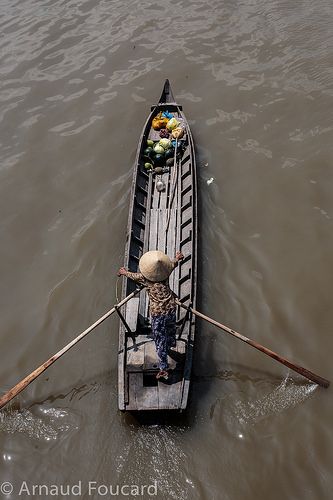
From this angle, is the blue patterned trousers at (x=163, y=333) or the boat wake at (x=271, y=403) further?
the boat wake at (x=271, y=403)

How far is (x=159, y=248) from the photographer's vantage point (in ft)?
29.7

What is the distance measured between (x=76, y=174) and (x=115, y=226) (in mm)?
2390

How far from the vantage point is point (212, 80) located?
44.7ft

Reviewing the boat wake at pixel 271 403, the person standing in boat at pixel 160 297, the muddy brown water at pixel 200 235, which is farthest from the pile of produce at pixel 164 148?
the boat wake at pixel 271 403

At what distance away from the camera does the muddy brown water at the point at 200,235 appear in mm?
6344

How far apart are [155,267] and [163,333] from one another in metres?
1.14

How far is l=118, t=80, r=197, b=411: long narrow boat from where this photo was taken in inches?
258

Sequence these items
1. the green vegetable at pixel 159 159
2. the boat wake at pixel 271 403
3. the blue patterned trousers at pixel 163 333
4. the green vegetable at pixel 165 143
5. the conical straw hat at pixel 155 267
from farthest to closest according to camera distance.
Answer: the green vegetable at pixel 165 143, the green vegetable at pixel 159 159, the boat wake at pixel 271 403, the blue patterned trousers at pixel 163 333, the conical straw hat at pixel 155 267

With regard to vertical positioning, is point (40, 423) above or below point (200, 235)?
below

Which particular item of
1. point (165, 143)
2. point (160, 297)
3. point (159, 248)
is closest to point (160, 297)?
Result: point (160, 297)

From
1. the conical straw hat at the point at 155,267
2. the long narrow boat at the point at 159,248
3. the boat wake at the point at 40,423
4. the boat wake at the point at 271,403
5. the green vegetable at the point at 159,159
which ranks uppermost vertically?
the conical straw hat at the point at 155,267

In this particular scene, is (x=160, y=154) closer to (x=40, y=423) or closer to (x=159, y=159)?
(x=159, y=159)

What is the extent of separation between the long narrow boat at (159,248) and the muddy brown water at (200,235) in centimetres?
48

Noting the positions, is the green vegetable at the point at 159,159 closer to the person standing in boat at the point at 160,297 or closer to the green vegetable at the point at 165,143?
the green vegetable at the point at 165,143
